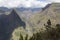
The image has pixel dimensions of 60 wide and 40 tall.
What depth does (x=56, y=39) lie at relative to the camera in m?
36.3

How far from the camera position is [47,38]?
125 ft

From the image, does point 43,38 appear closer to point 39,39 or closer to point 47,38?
point 47,38

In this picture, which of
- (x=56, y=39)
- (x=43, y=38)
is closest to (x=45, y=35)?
(x=43, y=38)

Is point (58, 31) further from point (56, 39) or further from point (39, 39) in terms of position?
point (39, 39)

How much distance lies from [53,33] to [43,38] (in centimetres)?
256

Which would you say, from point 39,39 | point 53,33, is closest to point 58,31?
point 53,33

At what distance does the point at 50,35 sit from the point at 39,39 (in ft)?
10.0

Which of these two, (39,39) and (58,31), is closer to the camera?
(39,39)

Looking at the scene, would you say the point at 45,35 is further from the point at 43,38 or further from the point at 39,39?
the point at 39,39

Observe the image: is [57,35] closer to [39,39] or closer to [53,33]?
[53,33]

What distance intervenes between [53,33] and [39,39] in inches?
121

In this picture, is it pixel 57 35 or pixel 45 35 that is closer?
pixel 57 35

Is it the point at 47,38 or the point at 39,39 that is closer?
the point at 39,39

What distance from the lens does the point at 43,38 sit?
3844 centimetres
